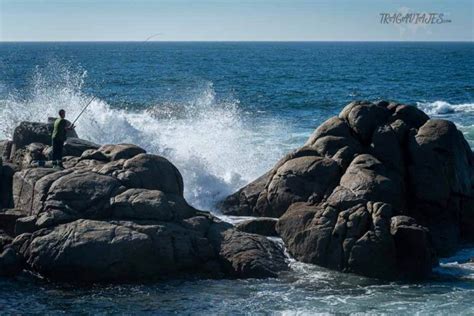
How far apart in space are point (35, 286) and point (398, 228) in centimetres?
742

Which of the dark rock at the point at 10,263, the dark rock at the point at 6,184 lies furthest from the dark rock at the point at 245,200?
the dark rock at the point at 10,263

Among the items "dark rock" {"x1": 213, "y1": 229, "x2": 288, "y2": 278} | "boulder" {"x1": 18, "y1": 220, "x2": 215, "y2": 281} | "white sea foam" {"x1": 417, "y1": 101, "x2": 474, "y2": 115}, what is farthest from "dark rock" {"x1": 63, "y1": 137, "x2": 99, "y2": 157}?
"white sea foam" {"x1": 417, "y1": 101, "x2": 474, "y2": 115}

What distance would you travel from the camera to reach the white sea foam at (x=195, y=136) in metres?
22.0

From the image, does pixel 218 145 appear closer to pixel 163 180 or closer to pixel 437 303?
pixel 163 180

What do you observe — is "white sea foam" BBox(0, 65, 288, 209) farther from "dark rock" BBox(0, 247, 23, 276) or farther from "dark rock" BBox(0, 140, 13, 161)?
"dark rock" BBox(0, 247, 23, 276)

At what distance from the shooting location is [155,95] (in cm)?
4794

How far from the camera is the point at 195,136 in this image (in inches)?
1097

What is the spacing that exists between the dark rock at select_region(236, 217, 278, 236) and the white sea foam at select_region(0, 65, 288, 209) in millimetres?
3170

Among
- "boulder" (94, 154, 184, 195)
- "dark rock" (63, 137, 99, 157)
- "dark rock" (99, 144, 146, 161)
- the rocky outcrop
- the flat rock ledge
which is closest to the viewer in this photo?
the flat rock ledge

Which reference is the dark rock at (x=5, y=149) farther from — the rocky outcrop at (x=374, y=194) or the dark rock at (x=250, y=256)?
the dark rock at (x=250, y=256)

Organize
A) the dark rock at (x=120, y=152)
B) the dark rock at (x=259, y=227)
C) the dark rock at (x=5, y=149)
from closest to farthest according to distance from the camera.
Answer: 1. the dark rock at (x=259, y=227)
2. the dark rock at (x=120, y=152)
3. the dark rock at (x=5, y=149)

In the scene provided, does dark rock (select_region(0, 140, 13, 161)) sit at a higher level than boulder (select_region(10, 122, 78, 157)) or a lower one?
lower

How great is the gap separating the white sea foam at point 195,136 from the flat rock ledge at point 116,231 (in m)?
4.04

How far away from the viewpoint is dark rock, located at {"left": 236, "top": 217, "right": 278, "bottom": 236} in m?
17.5
